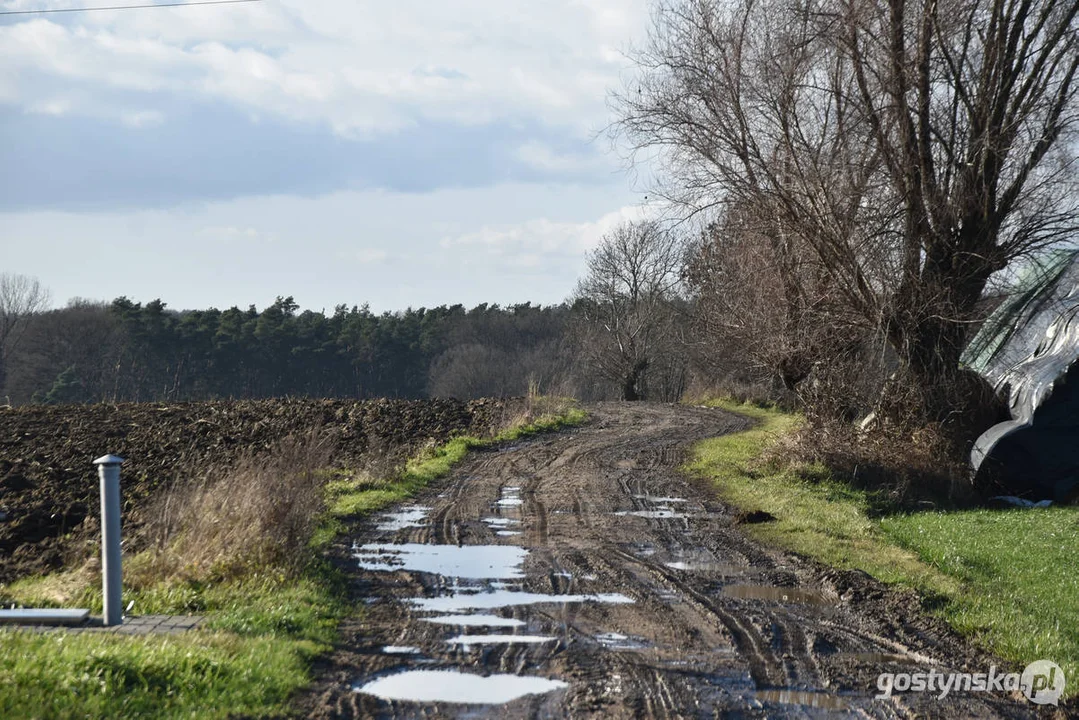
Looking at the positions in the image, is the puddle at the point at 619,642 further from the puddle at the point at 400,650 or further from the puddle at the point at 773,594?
the puddle at the point at 773,594

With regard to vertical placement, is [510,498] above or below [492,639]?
above

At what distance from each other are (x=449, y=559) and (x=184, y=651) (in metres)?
4.54

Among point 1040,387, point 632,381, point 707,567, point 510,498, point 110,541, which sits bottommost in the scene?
point 707,567

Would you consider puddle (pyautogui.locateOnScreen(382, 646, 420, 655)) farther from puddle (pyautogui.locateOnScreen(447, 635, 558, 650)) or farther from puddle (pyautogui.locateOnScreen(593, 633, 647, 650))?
puddle (pyautogui.locateOnScreen(593, 633, 647, 650))

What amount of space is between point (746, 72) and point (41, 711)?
650 inches

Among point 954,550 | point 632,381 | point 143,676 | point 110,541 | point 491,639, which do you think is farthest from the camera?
point 632,381

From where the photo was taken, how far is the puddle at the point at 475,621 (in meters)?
7.93

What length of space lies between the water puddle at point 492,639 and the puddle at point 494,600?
2.96 ft

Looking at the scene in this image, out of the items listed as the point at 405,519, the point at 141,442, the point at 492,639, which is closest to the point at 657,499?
the point at 405,519

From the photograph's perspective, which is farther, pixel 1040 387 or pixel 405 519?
pixel 1040 387

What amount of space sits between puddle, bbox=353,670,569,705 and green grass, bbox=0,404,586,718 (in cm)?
56

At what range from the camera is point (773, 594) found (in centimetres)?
935

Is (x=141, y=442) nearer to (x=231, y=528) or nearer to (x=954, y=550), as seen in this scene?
(x=231, y=528)

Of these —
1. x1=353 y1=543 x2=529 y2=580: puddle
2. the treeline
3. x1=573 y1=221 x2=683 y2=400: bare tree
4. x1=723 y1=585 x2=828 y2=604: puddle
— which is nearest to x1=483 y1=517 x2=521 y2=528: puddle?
x1=353 y1=543 x2=529 y2=580: puddle
